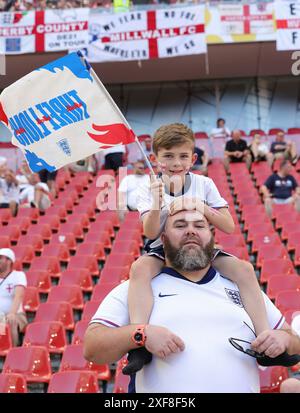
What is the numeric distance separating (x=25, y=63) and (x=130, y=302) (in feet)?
44.0

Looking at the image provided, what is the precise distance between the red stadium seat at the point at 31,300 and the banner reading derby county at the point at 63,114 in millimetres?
3608

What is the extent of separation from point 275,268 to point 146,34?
23.6 feet

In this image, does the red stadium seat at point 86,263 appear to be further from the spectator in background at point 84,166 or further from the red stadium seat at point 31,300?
the spectator in background at point 84,166

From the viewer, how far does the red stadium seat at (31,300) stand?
23.0 ft

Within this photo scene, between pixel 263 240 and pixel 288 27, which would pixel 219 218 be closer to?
pixel 263 240

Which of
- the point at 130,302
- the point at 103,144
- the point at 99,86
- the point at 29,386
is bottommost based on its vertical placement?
the point at 29,386

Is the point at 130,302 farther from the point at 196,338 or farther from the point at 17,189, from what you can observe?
the point at 17,189

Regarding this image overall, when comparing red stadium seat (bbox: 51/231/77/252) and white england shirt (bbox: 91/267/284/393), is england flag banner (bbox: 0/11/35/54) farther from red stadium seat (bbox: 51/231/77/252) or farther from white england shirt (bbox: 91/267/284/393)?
white england shirt (bbox: 91/267/284/393)

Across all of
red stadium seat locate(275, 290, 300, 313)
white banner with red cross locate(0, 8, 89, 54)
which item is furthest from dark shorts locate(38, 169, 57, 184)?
red stadium seat locate(275, 290, 300, 313)

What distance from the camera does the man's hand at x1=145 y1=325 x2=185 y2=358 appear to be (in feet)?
7.30

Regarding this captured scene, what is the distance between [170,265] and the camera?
8.45 feet

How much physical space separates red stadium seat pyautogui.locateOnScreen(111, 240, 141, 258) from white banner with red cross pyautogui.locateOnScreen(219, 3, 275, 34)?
683 centimetres

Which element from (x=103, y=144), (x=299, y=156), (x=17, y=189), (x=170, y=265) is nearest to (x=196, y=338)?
(x=170, y=265)

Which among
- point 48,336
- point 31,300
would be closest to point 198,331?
point 48,336
